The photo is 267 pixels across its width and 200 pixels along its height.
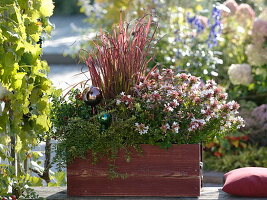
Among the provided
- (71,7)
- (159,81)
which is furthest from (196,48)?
(71,7)

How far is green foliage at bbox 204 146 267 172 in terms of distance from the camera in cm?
495

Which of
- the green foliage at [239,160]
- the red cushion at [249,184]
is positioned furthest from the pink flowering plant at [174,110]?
the green foliage at [239,160]

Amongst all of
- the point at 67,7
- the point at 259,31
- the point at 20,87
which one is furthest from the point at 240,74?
the point at 67,7

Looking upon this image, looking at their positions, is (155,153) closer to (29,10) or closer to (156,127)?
(156,127)

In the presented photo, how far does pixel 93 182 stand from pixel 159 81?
1.65ft

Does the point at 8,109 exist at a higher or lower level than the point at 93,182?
higher

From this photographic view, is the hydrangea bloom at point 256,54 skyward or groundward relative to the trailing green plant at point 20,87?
skyward

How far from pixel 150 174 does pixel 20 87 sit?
2.01 ft

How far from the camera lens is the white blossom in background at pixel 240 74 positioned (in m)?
5.23

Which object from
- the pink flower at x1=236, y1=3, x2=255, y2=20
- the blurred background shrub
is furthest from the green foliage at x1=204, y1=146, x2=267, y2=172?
the pink flower at x1=236, y1=3, x2=255, y2=20

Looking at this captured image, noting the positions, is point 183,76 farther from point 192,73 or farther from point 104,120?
point 192,73

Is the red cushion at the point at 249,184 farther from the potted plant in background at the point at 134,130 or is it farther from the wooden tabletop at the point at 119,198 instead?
the potted plant in background at the point at 134,130

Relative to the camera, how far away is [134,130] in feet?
8.62

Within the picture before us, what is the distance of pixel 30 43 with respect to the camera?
2672 mm
